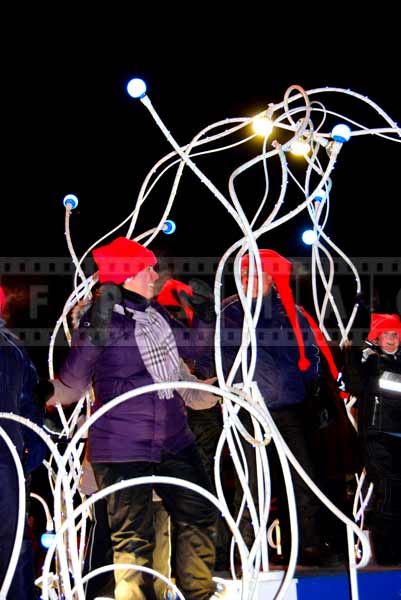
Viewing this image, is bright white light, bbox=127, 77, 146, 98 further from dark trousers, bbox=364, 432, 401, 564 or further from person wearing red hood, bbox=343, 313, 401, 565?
dark trousers, bbox=364, 432, 401, 564

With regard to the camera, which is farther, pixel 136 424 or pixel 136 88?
pixel 136 424

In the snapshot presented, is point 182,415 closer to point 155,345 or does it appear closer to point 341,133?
point 155,345

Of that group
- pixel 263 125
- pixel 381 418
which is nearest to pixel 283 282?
pixel 381 418

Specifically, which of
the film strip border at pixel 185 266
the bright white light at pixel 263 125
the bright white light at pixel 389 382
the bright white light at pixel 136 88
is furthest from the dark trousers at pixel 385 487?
the film strip border at pixel 185 266

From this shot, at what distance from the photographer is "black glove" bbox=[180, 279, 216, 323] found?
359 centimetres

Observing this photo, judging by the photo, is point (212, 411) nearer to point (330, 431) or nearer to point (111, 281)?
point (330, 431)

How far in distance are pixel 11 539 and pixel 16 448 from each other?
0.35m

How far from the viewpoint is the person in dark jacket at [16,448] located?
2.87 metres

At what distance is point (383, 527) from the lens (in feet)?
12.9

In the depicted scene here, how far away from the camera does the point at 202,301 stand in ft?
11.9

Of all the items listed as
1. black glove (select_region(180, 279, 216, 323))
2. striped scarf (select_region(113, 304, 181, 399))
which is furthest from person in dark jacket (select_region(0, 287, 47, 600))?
black glove (select_region(180, 279, 216, 323))

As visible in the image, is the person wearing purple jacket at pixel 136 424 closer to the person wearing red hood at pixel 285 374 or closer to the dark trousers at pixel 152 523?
the dark trousers at pixel 152 523

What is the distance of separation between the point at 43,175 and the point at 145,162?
1700mm

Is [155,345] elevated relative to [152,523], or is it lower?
elevated
